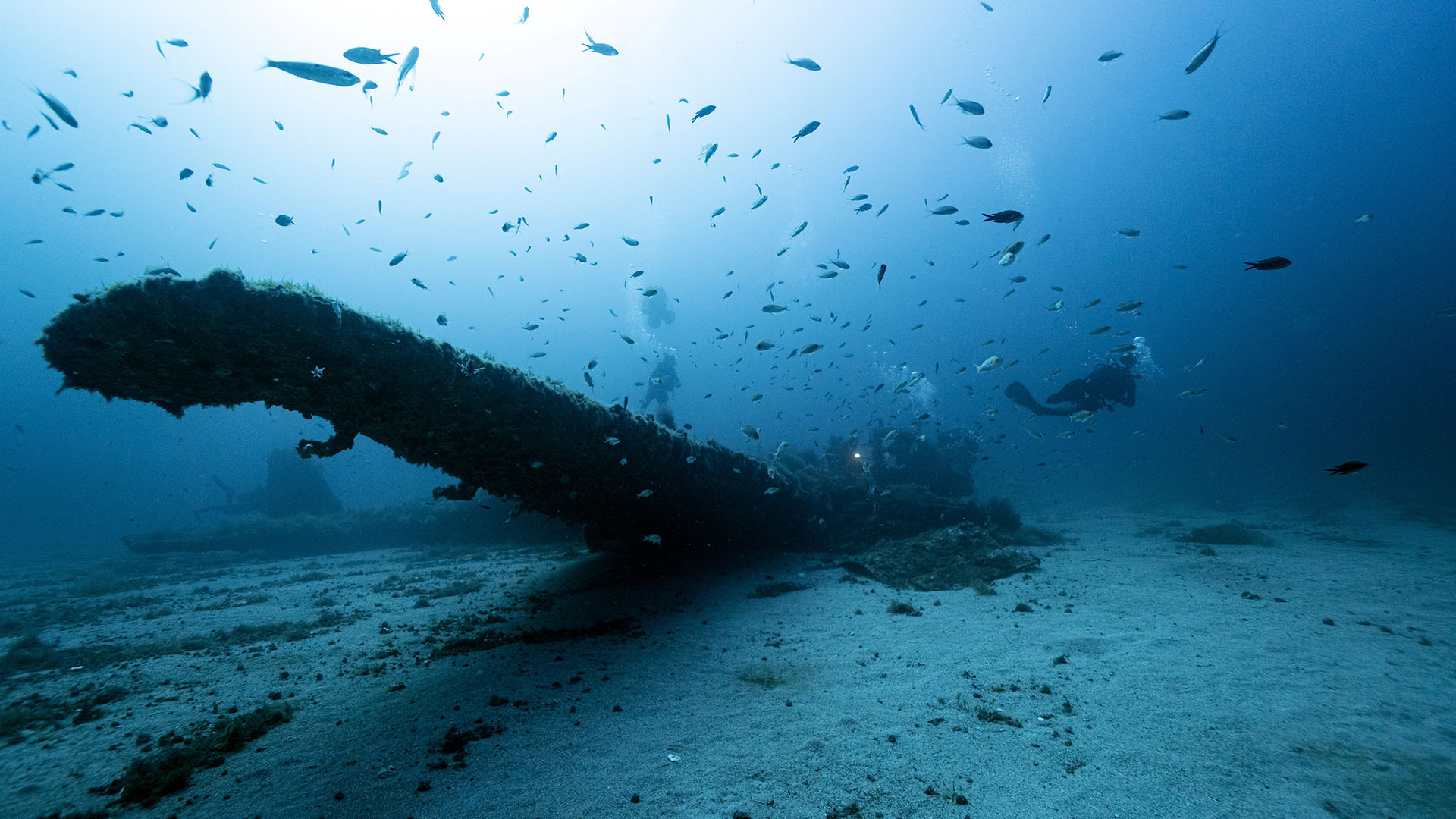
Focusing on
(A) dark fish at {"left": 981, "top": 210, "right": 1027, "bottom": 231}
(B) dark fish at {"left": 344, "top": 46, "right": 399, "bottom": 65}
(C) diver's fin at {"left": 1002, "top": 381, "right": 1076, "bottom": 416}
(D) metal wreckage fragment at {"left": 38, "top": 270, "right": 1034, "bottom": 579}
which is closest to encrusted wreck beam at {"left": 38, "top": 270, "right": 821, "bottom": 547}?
(D) metal wreckage fragment at {"left": 38, "top": 270, "right": 1034, "bottom": 579}

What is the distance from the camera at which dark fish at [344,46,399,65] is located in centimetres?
615

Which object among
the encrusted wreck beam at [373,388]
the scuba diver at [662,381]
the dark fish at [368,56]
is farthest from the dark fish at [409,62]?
the scuba diver at [662,381]

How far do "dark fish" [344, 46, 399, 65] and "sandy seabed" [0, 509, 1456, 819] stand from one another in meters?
7.53

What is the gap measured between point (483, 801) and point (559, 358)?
7554 inches

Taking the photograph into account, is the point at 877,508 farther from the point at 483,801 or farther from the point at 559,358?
the point at 559,358

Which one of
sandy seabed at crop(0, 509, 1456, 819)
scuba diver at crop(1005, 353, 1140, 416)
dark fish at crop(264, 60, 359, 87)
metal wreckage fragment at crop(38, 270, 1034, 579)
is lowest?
Result: sandy seabed at crop(0, 509, 1456, 819)

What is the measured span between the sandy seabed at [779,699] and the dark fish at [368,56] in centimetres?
753

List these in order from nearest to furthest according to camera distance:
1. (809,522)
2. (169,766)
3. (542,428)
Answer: (169,766), (542,428), (809,522)

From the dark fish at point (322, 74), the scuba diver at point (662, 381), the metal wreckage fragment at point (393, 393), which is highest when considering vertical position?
the scuba diver at point (662, 381)

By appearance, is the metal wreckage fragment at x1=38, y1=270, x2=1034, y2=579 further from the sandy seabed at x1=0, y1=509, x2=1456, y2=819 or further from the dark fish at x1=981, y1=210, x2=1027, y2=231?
the dark fish at x1=981, y1=210, x2=1027, y2=231

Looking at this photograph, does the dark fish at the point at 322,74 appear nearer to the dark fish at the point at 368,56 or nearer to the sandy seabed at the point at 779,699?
Answer: the dark fish at the point at 368,56

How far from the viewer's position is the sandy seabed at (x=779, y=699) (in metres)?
3.26

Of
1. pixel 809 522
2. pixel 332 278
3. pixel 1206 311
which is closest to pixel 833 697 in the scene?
pixel 809 522

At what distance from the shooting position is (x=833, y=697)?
15.7 feet
